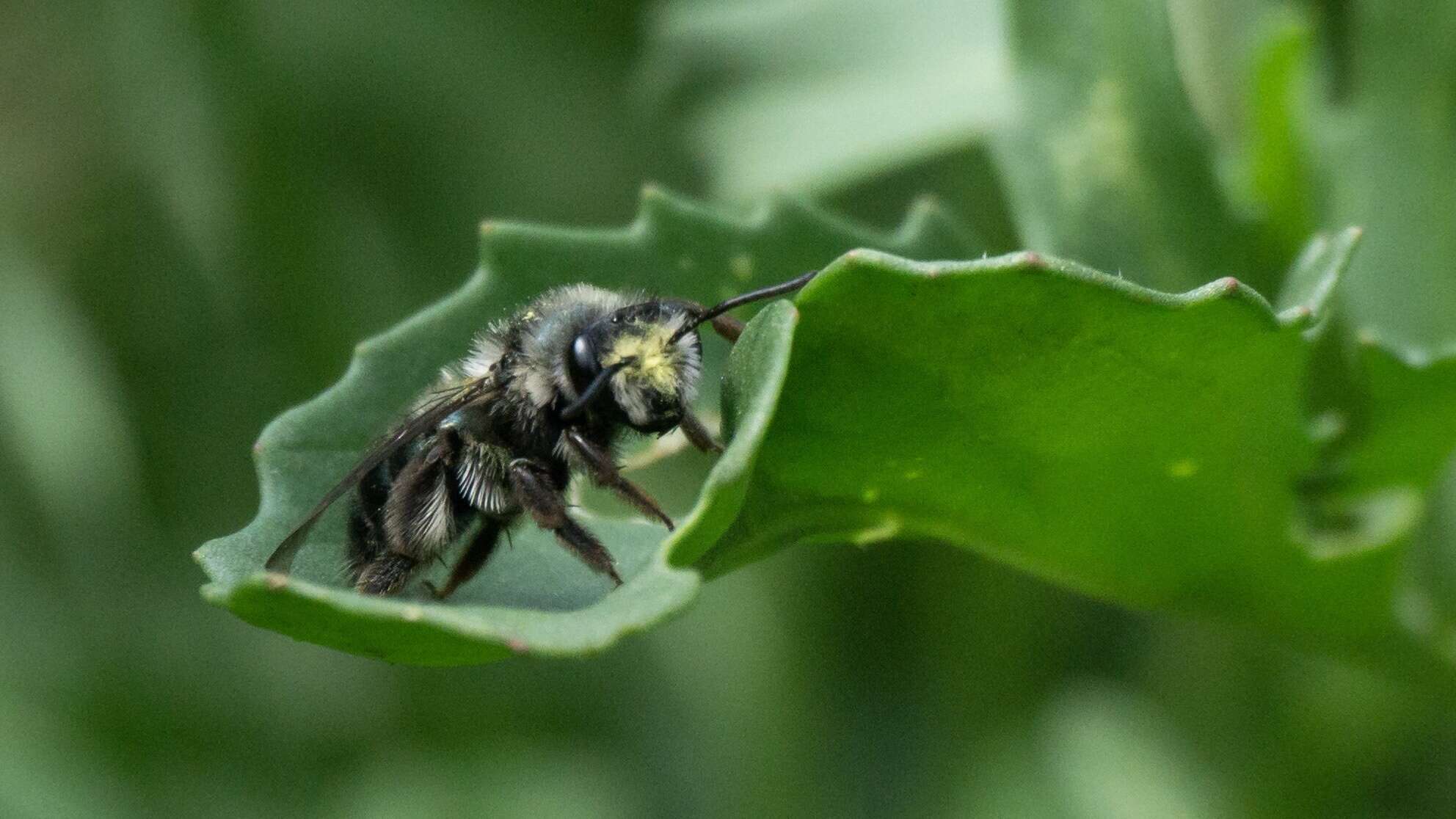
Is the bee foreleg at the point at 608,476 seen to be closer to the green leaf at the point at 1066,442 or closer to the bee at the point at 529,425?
the bee at the point at 529,425

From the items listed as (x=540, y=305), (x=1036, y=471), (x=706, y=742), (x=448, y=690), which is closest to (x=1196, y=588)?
(x=1036, y=471)

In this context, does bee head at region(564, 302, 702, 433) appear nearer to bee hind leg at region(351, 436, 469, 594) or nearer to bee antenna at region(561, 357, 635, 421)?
bee antenna at region(561, 357, 635, 421)

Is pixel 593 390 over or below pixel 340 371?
over

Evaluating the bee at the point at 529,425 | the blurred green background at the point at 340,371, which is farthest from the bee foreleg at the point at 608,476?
the blurred green background at the point at 340,371

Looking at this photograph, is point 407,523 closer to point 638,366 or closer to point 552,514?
point 552,514

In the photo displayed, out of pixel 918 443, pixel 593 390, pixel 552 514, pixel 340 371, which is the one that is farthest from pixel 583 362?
pixel 340 371

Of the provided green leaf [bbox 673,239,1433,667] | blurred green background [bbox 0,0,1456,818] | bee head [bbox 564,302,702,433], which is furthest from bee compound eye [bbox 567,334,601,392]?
blurred green background [bbox 0,0,1456,818]
